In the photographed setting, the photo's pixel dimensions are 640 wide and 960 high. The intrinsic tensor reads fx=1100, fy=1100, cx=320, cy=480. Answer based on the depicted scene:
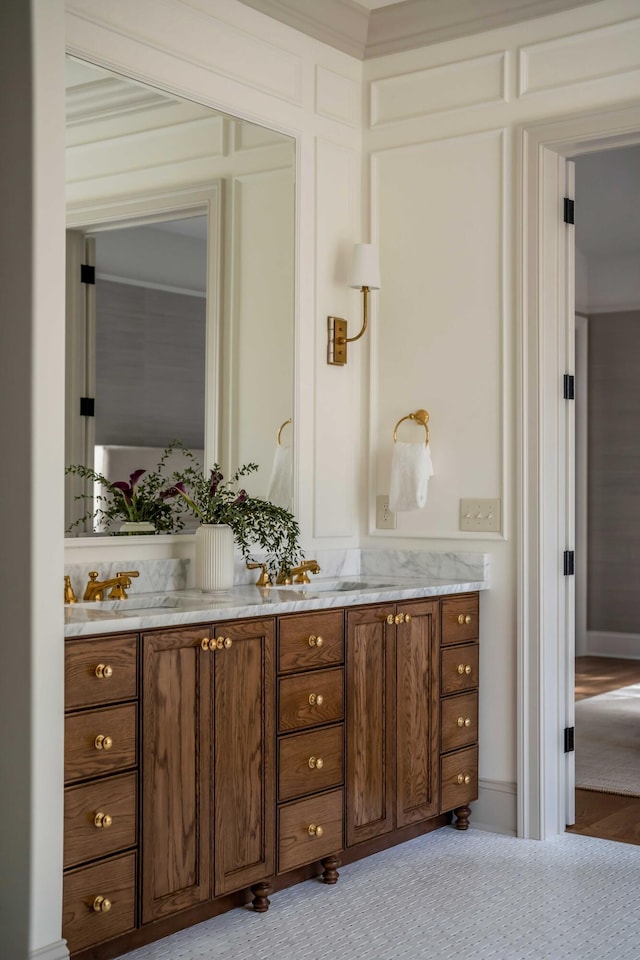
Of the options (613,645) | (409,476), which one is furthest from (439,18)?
(613,645)

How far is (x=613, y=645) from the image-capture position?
24.4ft

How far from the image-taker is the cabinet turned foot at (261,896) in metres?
2.98

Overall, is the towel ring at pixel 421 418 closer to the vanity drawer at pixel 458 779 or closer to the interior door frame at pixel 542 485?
the interior door frame at pixel 542 485

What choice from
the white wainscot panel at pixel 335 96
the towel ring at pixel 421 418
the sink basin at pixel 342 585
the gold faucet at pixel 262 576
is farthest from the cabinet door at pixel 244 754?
the white wainscot panel at pixel 335 96

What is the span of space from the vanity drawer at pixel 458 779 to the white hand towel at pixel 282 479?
101 cm

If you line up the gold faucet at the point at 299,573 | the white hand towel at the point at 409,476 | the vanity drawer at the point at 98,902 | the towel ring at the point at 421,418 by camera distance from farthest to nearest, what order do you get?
the towel ring at the point at 421,418
the white hand towel at the point at 409,476
the gold faucet at the point at 299,573
the vanity drawer at the point at 98,902

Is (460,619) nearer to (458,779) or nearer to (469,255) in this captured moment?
(458,779)

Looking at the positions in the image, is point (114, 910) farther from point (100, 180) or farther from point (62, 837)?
point (100, 180)

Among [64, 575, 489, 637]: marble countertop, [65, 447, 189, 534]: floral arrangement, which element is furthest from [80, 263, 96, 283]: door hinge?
[64, 575, 489, 637]: marble countertop

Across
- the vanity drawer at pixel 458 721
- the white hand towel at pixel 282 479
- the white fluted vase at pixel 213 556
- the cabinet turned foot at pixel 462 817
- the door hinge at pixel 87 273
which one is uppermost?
the door hinge at pixel 87 273

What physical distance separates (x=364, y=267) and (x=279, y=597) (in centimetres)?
132

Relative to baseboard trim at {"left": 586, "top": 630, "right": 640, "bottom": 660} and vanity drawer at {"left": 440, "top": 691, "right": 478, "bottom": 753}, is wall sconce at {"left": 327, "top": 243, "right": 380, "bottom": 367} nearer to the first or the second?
vanity drawer at {"left": 440, "top": 691, "right": 478, "bottom": 753}

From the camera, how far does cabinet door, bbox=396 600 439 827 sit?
3.48 metres

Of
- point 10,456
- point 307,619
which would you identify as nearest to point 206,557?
point 307,619
